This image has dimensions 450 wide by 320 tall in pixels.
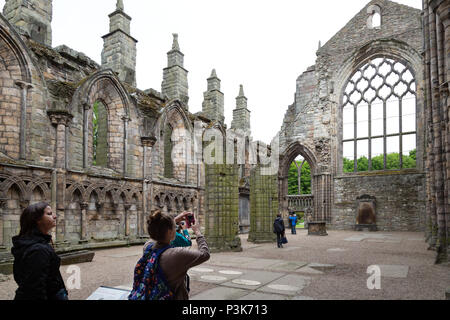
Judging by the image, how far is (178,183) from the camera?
49.4 ft

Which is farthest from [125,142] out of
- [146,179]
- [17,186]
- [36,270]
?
[36,270]

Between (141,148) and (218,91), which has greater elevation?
(218,91)

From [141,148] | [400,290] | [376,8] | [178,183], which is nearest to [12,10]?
[141,148]

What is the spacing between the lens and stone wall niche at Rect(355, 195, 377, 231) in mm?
20531

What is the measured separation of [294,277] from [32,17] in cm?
1025

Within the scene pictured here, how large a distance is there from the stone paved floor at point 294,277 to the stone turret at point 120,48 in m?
7.62

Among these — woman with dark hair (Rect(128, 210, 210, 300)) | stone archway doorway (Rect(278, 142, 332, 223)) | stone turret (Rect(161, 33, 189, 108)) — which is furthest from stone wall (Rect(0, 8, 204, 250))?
stone archway doorway (Rect(278, 142, 332, 223))

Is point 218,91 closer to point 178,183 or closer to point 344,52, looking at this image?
point 178,183

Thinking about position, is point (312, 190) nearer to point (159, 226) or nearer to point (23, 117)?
point (23, 117)

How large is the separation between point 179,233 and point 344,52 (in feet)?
73.8

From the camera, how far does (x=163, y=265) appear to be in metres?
2.17

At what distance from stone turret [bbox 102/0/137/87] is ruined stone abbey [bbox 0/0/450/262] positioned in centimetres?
5

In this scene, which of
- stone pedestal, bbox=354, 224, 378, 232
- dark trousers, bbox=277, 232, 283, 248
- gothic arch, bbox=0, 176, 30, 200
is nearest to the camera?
gothic arch, bbox=0, 176, 30, 200

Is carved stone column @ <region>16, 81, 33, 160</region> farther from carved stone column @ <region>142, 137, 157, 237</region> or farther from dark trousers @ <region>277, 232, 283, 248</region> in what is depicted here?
dark trousers @ <region>277, 232, 283, 248</region>
